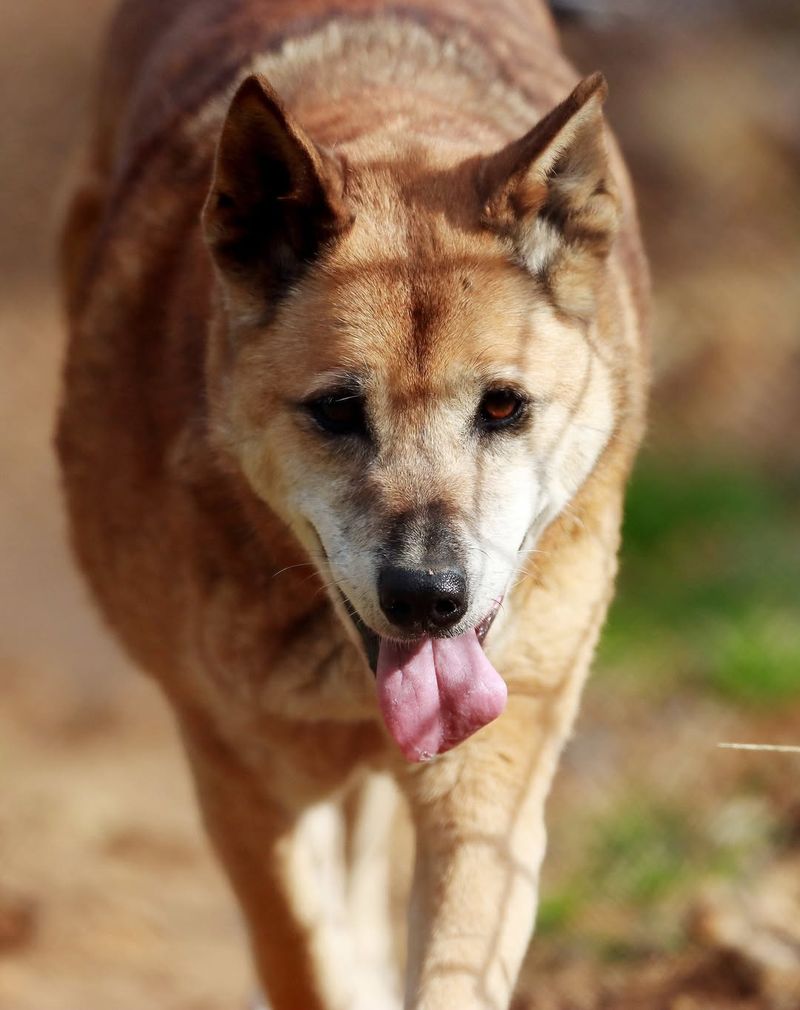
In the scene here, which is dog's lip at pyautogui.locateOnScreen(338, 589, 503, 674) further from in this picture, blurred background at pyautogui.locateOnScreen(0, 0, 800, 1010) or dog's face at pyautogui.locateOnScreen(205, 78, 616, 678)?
blurred background at pyautogui.locateOnScreen(0, 0, 800, 1010)

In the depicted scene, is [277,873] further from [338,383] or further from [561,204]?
[561,204]

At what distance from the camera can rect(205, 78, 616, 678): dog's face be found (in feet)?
8.58

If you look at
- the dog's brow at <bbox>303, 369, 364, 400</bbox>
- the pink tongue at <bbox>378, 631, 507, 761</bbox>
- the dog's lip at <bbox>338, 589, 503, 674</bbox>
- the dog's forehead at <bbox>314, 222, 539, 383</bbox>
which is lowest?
the pink tongue at <bbox>378, 631, 507, 761</bbox>

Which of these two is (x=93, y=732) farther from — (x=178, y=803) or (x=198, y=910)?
(x=198, y=910)

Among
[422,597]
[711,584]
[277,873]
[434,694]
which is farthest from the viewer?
[711,584]

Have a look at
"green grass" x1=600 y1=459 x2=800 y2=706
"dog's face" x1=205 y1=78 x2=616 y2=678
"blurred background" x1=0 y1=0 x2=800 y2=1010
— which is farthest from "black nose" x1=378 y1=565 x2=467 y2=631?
"green grass" x1=600 y1=459 x2=800 y2=706

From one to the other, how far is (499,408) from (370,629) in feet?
1.50

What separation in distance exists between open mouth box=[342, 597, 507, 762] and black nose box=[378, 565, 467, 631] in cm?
7

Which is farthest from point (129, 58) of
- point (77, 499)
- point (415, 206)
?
point (415, 206)

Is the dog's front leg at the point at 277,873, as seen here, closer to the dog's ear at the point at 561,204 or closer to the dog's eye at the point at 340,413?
the dog's eye at the point at 340,413

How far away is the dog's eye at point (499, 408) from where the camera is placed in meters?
2.72

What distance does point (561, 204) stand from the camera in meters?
2.85

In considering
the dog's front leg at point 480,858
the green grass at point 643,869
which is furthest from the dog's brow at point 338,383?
the green grass at point 643,869

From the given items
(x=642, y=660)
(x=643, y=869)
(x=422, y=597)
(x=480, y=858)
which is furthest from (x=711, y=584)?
(x=422, y=597)
